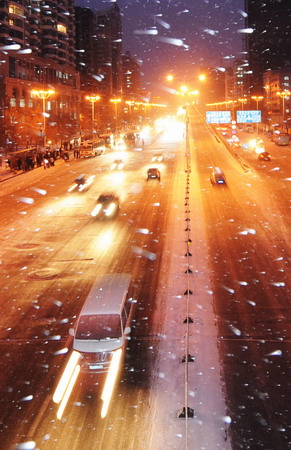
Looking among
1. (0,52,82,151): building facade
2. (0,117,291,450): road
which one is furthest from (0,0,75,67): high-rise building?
(0,117,291,450): road

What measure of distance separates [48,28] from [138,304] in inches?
4258

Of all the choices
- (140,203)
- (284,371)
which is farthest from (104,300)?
(140,203)

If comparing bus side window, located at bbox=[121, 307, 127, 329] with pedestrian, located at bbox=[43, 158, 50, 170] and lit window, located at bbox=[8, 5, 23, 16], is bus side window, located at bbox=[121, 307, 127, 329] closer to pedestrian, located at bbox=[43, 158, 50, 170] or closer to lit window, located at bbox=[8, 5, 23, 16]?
pedestrian, located at bbox=[43, 158, 50, 170]

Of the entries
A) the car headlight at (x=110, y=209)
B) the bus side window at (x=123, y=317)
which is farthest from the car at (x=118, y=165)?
the bus side window at (x=123, y=317)

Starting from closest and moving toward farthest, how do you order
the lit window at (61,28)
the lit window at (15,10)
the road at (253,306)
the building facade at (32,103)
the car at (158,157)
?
the road at (253,306), the car at (158,157), the building facade at (32,103), the lit window at (15,10), the lit window at (61,28)

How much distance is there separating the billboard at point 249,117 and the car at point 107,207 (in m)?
37.7

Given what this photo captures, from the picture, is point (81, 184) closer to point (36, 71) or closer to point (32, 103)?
point (32, 103)

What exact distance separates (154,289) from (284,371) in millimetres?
6467

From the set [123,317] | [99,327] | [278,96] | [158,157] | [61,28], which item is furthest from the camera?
[278,96]

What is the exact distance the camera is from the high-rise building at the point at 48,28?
90.9 meters

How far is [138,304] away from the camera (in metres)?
15.5

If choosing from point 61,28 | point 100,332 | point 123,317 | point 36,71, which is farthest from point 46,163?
point 61,28

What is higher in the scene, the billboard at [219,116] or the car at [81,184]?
the billboard at [219,116]

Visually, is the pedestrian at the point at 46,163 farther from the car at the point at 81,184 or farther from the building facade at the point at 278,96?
the building facade at the point at 278,96
